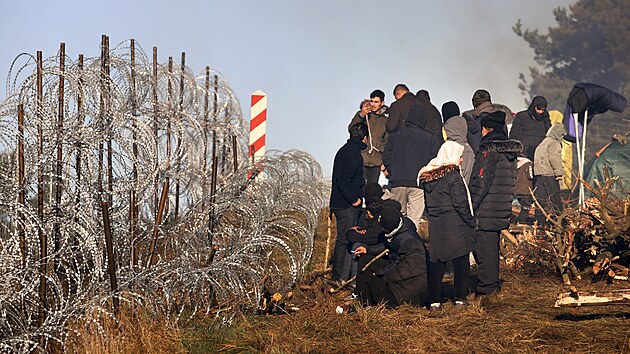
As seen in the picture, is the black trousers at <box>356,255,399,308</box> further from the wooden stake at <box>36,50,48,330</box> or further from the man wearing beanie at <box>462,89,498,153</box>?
the man wearing beanie at <box>462,89,498,153</box>

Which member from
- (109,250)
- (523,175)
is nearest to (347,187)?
(109,250)

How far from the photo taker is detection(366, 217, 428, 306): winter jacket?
8.00 m

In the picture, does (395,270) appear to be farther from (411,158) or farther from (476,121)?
(476,121)

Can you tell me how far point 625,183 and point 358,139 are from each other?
9163 millimetres

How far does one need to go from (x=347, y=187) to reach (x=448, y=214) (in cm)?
155

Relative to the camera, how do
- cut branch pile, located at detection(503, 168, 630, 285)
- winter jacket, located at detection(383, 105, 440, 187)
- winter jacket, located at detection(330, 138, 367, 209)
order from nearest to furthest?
1. cut branch pile, located at detection(503, 168, 630, 285)
2. winter jacket, located at detection(330, 138, 367, 209)
3. winter jacket, located at detection(383, 105, 440, 187)

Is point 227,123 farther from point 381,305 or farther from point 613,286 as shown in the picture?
point 613,286

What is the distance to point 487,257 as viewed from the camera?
880cm

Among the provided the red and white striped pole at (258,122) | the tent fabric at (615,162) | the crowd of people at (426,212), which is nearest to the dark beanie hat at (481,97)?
the crowd of people at (426,212)

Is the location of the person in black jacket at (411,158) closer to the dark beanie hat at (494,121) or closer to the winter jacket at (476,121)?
the winter jacket at (476,121)

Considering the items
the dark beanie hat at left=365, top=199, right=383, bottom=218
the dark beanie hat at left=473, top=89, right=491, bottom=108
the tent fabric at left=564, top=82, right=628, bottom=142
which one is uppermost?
the tent fabric at left=564, top=82, right=628, bottom=142

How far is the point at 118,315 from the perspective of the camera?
23.0 ft

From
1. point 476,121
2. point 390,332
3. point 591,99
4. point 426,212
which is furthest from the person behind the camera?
point 591,99

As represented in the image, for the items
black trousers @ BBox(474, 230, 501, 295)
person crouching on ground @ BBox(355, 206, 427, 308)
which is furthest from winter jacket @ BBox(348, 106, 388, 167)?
person crouching on ground @ BBox(355, 206, 427, 308)
